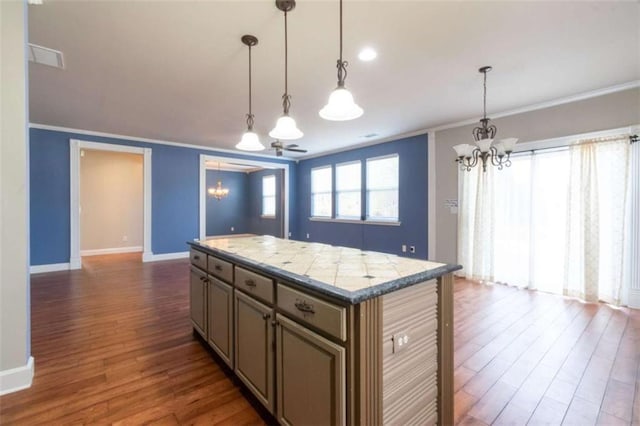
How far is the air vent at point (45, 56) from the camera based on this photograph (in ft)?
8.55

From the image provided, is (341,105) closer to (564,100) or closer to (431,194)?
(564,100)

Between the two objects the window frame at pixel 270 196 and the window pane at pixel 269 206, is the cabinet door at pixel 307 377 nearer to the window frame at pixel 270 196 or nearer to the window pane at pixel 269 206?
the window frame at pixel 270 196

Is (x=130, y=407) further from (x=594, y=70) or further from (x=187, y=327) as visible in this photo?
(x=594, y=70)

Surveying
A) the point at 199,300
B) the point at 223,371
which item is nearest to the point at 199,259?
the point at 199,300

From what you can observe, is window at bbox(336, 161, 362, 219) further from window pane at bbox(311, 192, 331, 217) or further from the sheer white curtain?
the sheer white curtain

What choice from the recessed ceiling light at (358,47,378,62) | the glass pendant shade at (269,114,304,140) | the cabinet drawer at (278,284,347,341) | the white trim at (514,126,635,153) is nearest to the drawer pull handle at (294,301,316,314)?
the cabinet drawer at (278,284,347,341)

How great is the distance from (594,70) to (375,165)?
12.8 feet

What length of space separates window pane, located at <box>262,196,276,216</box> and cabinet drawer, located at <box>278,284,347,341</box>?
27.0 ft

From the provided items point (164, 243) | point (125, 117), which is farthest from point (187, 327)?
point (164, 243)

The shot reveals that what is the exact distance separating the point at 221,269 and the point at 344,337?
1285 millimetres

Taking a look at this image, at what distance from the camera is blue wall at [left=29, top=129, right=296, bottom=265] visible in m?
5.21

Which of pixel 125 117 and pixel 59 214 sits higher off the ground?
pixel 125 117

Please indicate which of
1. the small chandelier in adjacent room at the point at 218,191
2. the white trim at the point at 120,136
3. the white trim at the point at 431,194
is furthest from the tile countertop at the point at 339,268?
the small chandelier in adjacent room at the point at 218,191

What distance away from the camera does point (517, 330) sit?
286cm
